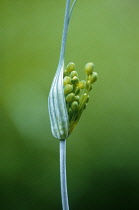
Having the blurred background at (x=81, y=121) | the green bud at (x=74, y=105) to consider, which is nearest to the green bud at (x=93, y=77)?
the green bud at (x=74, y=105)

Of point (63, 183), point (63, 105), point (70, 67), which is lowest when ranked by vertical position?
point (63, 183)

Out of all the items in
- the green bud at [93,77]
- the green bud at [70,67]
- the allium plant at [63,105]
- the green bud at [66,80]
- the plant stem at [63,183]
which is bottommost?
the plant stem at [63,183]

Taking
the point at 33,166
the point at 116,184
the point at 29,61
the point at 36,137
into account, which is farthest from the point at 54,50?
the point at 116,184

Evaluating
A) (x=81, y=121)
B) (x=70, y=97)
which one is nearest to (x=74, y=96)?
(x=70, y=97)

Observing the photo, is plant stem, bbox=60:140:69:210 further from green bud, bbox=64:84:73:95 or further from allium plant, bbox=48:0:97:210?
green bud, bbox=64:84:73:95

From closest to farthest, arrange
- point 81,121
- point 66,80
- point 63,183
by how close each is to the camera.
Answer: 1. point 63,183
2. point 66,80
3. point 81,121

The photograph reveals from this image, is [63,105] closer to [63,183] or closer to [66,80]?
[66,80]

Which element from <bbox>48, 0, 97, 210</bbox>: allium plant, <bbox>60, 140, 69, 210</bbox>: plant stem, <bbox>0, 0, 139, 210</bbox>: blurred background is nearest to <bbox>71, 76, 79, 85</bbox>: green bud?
<bbox>48, 0, 97, 210</bbox>: allium plant

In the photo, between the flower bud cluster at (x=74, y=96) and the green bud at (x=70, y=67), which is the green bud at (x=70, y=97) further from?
the green bud at (x=70, y=67)
